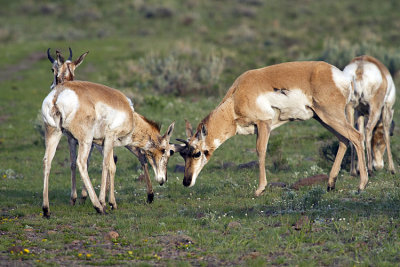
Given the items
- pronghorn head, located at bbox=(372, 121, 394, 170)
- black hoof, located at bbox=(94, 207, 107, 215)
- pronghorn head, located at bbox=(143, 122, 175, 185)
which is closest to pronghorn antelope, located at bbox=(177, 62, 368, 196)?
pronghorn head, located at bbox=(143, 122, 175, 185)

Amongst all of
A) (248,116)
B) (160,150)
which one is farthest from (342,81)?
(160,150)

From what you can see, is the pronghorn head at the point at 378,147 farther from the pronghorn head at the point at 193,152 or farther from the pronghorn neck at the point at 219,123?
the pronghorn head at the point at 193,152

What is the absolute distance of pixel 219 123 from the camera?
10500 mm

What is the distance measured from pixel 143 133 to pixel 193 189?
1.68 m

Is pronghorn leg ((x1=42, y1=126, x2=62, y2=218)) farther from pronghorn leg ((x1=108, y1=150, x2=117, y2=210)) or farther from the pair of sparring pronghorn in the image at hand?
pronghorn leg ((x1=108, y1=150, x2=117, y2=210))

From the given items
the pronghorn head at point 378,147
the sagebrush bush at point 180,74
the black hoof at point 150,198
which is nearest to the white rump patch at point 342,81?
the pronghorn head at point 378,147

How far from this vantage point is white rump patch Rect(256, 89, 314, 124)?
10234 millimetres

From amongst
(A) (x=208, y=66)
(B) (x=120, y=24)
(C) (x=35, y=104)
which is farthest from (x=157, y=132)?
(B) (x=120, y=24)

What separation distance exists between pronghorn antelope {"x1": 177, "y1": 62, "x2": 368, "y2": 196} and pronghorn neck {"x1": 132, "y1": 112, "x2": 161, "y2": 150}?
56 cm

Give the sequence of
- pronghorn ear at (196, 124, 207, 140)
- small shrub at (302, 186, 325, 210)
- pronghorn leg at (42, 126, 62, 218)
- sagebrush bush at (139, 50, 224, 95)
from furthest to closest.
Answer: sagebrush bush at (139, 50, 224, 95) → pronghorn ear at (196, 124, 207, 140) → small shrub at (302, 186, 325, 210) → pronghorn leg at (42, 126, 62, 218)

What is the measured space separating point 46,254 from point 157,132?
4014 millimetres

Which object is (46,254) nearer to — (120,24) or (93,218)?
(93,218)

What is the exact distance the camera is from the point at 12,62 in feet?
91.8

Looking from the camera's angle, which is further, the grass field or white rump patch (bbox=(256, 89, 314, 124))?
white rump patch (bbox=(256, 89, 314, 124))
